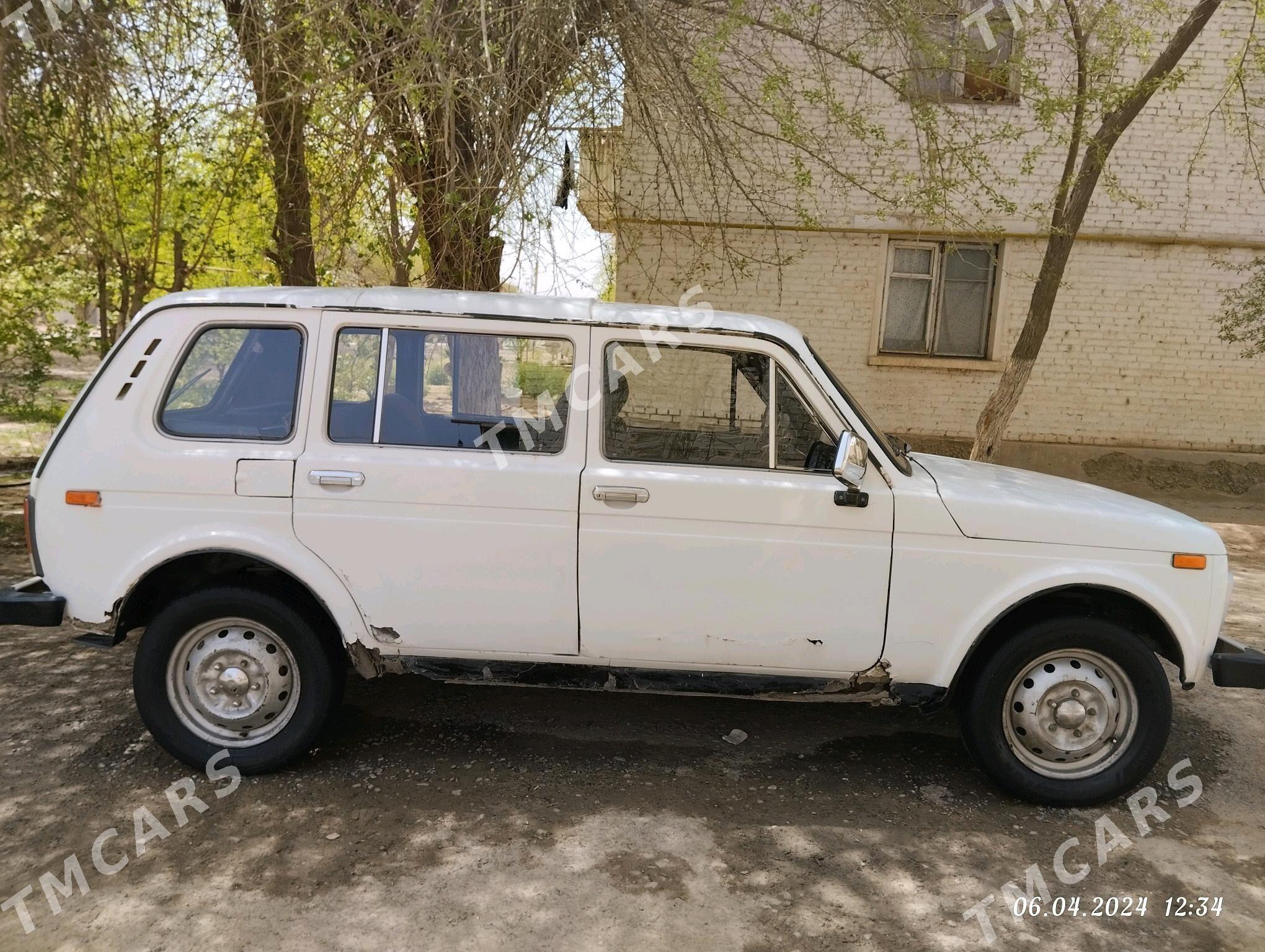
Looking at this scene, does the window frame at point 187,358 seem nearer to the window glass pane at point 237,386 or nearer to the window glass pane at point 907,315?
the window glass pane at point 237,386

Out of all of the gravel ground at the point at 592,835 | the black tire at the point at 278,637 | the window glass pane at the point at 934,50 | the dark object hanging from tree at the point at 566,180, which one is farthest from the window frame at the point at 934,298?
the black tire at the point at 278,637

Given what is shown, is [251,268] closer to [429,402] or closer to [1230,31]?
[429,402]

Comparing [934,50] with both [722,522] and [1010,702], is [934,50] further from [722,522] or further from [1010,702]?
[1010,702]

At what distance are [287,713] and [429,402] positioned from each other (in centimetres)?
142

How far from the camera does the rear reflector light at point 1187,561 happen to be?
3.53 meters

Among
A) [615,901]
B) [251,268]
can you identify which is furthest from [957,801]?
[251,268]

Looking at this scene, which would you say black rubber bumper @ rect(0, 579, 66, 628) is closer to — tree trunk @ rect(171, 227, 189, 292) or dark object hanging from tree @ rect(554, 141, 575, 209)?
dark object hanging from tree @ rect(554, 141, 575, 209)

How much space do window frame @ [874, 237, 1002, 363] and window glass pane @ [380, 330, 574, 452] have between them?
27.3 feet

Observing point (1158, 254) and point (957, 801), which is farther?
point (1158, 254)

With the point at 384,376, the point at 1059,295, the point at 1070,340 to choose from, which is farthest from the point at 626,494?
the point at 1070,340

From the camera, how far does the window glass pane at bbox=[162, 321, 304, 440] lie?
12.1 feet

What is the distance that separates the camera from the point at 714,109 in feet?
22.5

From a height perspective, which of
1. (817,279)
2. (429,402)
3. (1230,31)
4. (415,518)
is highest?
(1230,31)

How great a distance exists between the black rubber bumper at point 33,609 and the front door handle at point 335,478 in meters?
1.15
